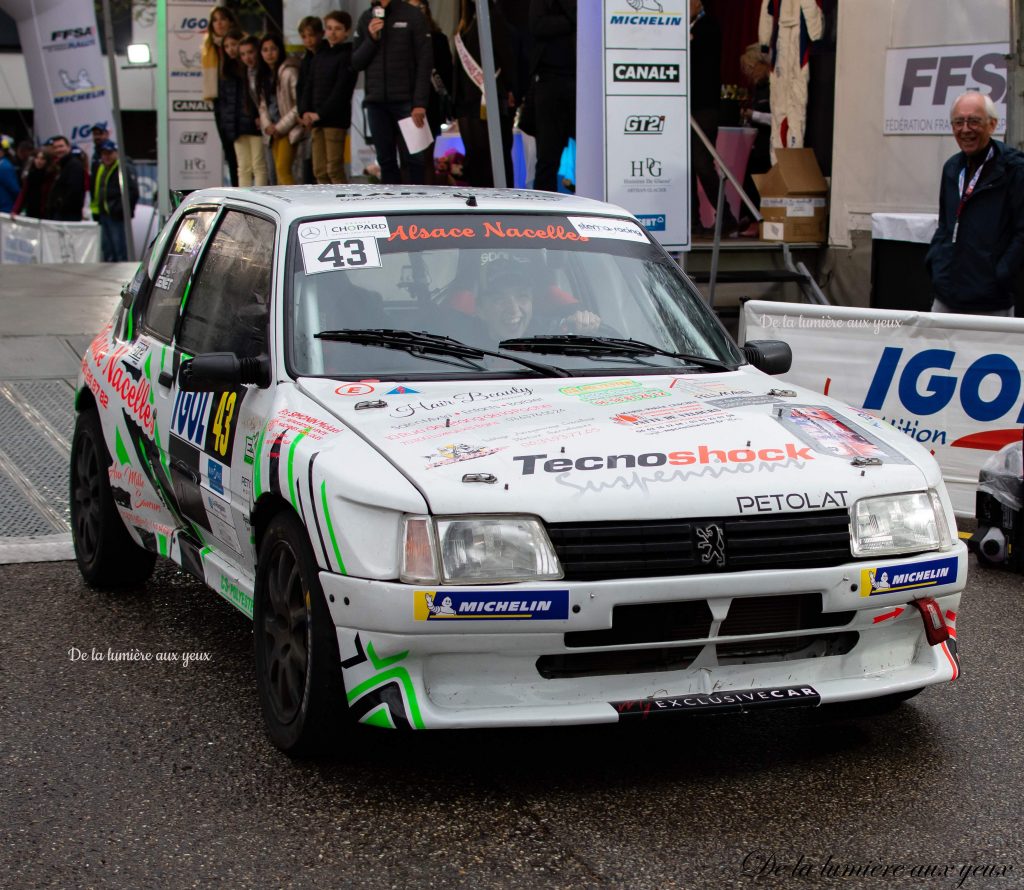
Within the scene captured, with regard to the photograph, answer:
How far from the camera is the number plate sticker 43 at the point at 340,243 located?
→ 204 inches

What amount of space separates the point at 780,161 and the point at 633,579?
35.9 feet

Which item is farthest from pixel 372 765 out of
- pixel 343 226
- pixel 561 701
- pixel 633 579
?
pixel 343 226

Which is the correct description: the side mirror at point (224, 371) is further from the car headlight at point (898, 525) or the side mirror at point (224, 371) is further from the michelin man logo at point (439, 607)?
the car headlight at point (898, 525)

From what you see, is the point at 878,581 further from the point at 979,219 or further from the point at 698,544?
the point at 979,219

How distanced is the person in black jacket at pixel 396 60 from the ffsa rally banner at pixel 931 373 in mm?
5764

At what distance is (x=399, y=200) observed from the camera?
5547 millimetres

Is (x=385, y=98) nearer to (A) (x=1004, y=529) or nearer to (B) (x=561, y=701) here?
(A) (x=1004, y=529)

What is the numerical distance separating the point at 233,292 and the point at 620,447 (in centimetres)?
187

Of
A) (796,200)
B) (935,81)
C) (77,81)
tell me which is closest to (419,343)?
(935,81)

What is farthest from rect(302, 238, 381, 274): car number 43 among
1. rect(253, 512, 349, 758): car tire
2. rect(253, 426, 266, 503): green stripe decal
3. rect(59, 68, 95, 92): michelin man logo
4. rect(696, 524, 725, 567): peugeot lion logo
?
rect(59, 68, 95, 92): michelin man logo

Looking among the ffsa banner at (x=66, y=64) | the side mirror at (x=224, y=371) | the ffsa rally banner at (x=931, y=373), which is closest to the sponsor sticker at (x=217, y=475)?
the side mirror at (x=224, y=371)

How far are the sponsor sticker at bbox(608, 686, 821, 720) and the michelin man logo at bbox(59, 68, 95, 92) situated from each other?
68.8 ft

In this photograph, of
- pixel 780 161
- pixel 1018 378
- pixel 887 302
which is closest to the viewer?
pixel 1018 378

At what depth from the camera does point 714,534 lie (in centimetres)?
408
